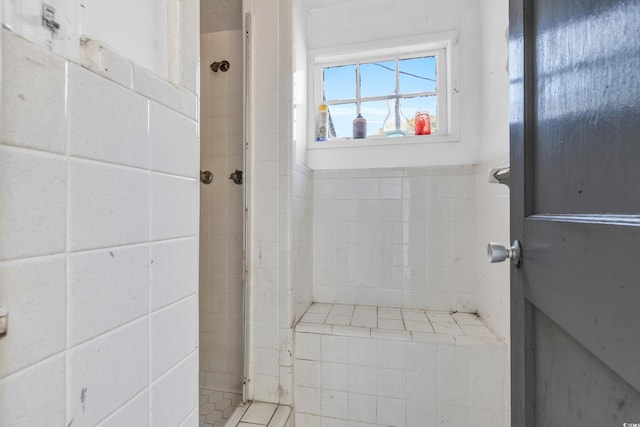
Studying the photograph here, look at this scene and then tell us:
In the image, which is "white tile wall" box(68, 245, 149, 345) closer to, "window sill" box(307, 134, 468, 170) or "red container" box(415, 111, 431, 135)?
"window sill" box(307, 134, 468, 170)

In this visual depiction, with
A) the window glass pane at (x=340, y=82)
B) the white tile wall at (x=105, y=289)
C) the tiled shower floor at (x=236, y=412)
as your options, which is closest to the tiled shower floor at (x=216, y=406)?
the tiled shower floor at (x=236, y=412)

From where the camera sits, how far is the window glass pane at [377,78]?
1.69 meters

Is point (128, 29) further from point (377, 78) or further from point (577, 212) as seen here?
point (377, 78)

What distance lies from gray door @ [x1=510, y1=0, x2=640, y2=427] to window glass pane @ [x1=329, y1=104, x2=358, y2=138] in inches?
45.7

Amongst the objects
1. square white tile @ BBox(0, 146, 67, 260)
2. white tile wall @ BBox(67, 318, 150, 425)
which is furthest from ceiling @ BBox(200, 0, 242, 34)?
white tile wall @ BBox(67, 318, 150, 425)

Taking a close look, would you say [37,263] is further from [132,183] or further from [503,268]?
[503,268]

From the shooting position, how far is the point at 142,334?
44 cm

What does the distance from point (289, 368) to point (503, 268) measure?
1043 mm

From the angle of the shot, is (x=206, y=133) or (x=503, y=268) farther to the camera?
(x=206, y=133)

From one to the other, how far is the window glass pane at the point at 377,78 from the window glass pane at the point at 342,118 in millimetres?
124

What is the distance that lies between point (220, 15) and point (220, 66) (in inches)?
Result: 9.6

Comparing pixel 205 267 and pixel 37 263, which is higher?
pixel 37 263

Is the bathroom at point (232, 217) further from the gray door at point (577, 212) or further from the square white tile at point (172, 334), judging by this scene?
the gray door at point (577, 212)

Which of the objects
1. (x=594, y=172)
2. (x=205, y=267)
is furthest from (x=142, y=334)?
(x=205, y=267)
